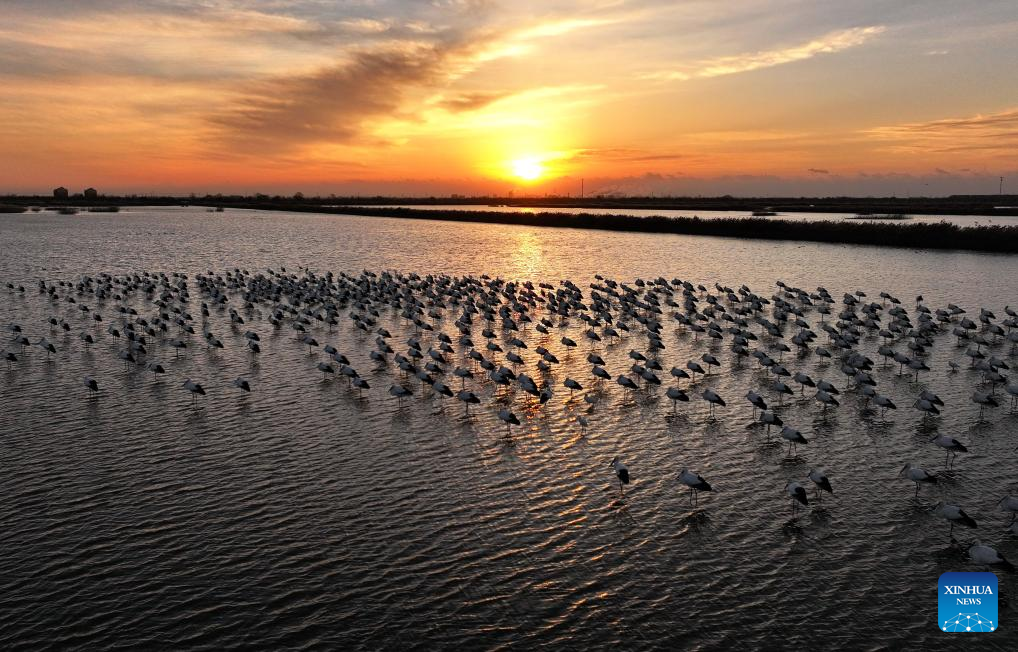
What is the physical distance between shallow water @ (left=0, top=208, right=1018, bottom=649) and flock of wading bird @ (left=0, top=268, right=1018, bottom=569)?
2.17 ft

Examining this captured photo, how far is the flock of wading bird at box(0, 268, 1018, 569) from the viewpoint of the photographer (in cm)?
2427

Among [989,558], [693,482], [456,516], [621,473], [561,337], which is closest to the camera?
[989,558]

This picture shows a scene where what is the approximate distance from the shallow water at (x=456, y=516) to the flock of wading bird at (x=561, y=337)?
662 mm

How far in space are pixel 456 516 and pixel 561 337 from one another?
2100 cm

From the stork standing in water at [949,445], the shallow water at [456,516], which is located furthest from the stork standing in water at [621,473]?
the stork standing in water at [949,445]

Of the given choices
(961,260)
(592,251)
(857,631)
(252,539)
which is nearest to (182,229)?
(592,251)

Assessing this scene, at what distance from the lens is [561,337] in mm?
36719

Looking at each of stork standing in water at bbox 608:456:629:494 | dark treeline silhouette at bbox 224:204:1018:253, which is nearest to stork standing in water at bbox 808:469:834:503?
stork standing in water at bbox 608:456:629:494

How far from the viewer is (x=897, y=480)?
719 inches

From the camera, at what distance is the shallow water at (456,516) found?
12.6 m

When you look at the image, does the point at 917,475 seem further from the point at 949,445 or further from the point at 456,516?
the point at 456,516

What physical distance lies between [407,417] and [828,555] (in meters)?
13.5

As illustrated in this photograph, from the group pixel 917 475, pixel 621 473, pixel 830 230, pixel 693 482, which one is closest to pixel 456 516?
pixel 621 473

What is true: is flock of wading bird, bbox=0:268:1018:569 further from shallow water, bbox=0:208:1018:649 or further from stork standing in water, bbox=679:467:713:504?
shallow water, bbox=0:208:1018:649
